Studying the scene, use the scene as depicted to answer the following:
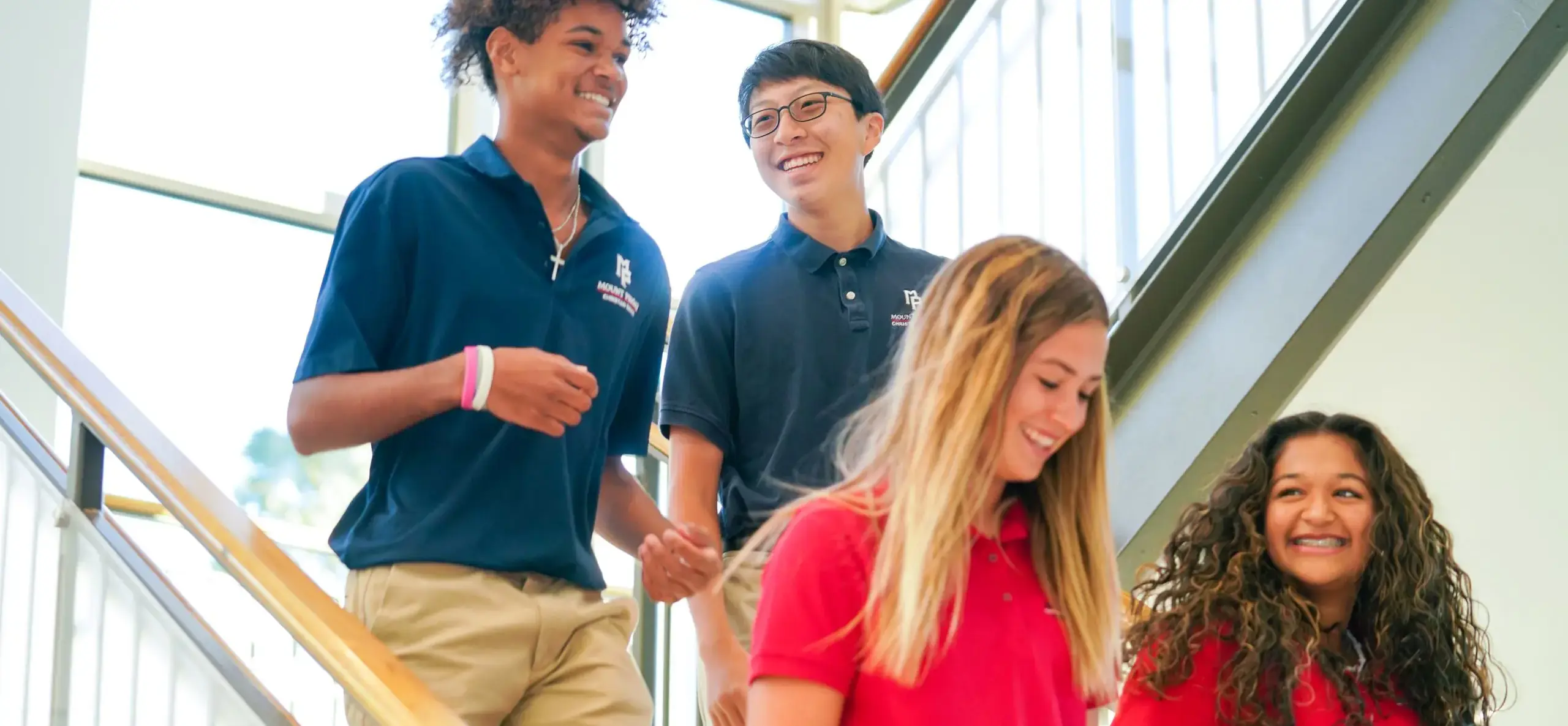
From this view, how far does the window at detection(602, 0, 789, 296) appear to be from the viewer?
5.41m

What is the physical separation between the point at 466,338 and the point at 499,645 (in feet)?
1.13

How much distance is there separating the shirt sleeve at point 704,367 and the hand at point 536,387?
413 millimetres

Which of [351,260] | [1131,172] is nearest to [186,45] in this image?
[1131,172]

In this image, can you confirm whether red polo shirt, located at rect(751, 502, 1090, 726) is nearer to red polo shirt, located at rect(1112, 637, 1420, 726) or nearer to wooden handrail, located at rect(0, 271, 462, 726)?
wooden handrail, located at rect(0, 271, 462, 726)

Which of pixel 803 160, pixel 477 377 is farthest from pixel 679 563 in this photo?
pixel 803 160

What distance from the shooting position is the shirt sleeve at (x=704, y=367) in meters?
2.13

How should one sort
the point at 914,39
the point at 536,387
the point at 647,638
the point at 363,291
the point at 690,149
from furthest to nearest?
the point at 690,149 < the point at 914,39 < the point at 647,638 < the point at 363,291 < the point at 536,387

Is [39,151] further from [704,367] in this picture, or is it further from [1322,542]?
[1322,542]

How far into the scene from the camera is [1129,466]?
2.92 metres

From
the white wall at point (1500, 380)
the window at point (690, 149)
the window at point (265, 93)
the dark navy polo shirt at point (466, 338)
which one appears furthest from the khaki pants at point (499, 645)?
the window at point (690, 149)

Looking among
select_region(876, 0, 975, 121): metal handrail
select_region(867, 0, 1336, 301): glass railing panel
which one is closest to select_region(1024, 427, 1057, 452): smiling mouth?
select_region(867, 0, 1336, 301): glass railing panel

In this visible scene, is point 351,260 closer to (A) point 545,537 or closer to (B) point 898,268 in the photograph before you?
(A) point 545,537

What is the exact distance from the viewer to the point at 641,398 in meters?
2.10

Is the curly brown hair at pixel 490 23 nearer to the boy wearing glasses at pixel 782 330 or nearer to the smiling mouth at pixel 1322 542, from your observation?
the boy wearing glasses at pixel 782 330
